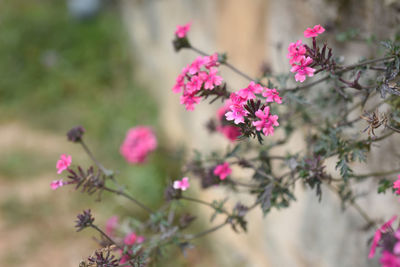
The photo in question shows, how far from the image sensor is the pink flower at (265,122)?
0.86m

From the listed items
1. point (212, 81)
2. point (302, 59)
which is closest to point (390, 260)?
point (302, 59)

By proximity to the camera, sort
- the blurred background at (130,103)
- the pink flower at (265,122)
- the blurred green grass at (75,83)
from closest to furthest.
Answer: the pink flower at (265,122)
the blurred background at (130,103)
the blurred green grass at (75,83)

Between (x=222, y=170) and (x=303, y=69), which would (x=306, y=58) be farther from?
(x=222, y=170)

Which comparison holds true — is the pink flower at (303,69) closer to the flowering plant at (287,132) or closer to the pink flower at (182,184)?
the flowering plant at (287,132)

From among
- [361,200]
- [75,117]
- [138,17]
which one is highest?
[138,17]

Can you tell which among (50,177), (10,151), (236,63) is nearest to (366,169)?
(236,63)

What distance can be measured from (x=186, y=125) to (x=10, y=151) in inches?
72.4

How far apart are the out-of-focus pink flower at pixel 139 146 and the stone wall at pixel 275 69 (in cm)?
58

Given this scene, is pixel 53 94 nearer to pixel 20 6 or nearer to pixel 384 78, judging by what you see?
pixel 20 6

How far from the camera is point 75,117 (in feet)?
15.7

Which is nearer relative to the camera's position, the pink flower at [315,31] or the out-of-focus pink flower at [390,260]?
the out-of-focus pink flower at [390,260]

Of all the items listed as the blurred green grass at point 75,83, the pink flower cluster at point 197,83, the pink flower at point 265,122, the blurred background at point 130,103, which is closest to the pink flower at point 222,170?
the pink flower cluster at point 197,83

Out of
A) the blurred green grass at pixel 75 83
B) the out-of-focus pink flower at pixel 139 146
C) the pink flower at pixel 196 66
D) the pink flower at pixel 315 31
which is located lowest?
the pink flower at pixel 315 31

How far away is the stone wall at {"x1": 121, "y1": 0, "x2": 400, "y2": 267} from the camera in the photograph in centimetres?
150
